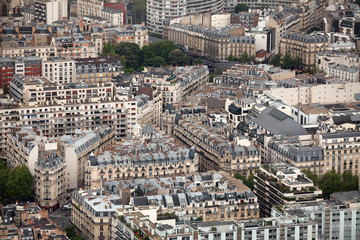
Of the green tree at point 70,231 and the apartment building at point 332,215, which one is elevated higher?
the apartment building at point 332,215

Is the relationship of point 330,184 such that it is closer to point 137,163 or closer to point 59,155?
point 137,163

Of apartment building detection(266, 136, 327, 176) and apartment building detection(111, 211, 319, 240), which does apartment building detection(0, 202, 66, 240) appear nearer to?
apartment building detection(111, 211, 319, 240)

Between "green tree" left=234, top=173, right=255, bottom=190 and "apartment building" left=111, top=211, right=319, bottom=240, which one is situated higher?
"green tree" left=234, top=173, right=255, bottom=190

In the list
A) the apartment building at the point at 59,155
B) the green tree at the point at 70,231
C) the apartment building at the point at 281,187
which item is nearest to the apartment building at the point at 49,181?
the apartment building at the point at 59,155

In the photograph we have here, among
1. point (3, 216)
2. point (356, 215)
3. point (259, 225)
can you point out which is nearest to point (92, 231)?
point (3, 216)

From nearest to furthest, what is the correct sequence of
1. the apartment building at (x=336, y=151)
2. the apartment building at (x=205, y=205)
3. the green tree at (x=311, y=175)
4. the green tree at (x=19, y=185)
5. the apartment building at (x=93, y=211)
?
the apartment building at (x=205, y=205) < the apartment building at (x=93, y=211) < the green tree at (x=311, y=175) < the green tree at (x=19, y=185) < the apartment building at (x=336, y=151)

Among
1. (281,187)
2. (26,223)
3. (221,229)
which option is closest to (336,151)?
(281,187)

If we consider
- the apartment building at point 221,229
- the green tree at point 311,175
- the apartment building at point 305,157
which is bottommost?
the apartment building at point 221,229

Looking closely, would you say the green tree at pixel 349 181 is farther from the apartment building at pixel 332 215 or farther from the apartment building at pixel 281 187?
the apartment building at pixel 332 215

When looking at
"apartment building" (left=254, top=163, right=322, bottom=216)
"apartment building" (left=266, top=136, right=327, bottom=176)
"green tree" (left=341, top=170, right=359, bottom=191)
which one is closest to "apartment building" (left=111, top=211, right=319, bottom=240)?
"apartment building" (left=254, top=163, right=322, bottom=216)
